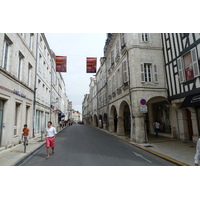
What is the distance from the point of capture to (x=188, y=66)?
348 inches

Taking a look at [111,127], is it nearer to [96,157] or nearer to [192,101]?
[192,101]

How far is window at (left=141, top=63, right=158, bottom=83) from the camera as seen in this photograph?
35.8ft

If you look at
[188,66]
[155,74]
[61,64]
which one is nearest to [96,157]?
[188,66]

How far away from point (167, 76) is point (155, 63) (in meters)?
1.42

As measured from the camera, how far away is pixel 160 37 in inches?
466

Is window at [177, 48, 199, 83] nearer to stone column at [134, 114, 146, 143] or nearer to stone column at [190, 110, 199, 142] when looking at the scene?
stone column at [190, 110, 199, 142]

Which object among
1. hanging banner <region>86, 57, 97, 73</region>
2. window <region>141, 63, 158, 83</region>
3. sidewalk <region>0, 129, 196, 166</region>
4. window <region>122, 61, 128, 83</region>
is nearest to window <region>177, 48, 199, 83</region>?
window <region>141, 63, 158, 83</region>

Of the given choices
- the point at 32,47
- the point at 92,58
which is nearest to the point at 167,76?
the point at 92,58

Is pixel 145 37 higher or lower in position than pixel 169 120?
higher

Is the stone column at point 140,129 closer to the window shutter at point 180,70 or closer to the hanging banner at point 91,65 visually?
the window shutter at point 180,70

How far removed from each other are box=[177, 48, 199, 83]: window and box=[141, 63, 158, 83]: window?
186cm

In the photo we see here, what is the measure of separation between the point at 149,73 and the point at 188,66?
301cm

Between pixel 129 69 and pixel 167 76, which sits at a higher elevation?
pixel 129 69
